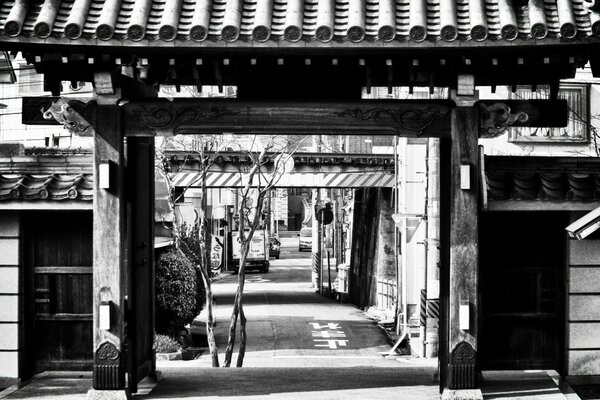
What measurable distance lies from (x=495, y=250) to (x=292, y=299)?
1211 inches

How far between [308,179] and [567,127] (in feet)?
45.2

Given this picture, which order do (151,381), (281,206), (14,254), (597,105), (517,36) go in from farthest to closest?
(281,206) → (597,105) → (151,381) → (14,254) → (517,36)

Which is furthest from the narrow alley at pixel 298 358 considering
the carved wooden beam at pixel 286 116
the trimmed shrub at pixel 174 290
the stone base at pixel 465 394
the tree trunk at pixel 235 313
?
the carved wooden beam at pixel 286 116

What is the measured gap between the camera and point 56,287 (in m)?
13.0

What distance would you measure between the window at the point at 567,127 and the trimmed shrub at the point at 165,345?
43.9 feet

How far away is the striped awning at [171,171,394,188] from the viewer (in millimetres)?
37969

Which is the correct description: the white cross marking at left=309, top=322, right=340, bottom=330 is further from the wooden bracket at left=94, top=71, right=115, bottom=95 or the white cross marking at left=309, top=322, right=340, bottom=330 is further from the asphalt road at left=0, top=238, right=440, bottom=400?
the wooden bracket at left=94, top=71, right=115, bottom=95

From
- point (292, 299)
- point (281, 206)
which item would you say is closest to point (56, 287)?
point (292, 299)

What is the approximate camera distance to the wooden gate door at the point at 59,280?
1296 centimetres

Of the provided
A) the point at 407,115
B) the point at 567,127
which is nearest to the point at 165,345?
the point at 407,115

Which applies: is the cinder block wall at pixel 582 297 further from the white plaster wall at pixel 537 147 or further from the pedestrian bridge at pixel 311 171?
the pedestrian bridge at pixel 311 171

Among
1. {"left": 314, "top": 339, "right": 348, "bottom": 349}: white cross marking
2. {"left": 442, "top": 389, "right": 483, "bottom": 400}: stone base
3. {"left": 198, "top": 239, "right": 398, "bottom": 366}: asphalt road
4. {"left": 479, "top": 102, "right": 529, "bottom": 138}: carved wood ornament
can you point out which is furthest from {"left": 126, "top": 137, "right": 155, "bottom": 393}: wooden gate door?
{"left": 314, "top": 339, "right": 348, "bottom": 349}: white cross marking

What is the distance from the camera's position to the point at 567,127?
30.4m

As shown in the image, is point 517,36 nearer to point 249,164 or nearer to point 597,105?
point 597,105
